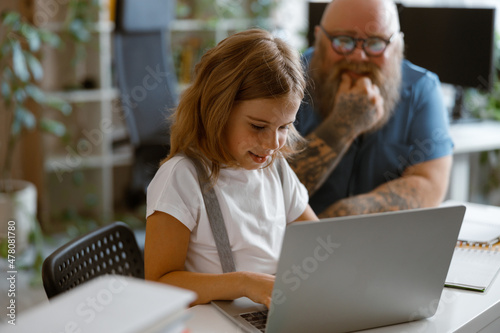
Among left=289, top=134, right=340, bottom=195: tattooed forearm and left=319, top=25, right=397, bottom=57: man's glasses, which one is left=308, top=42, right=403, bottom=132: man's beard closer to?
left=319, top=25, right=397, bottom=57: man's glasses

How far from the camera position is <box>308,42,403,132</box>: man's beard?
72.1 inches

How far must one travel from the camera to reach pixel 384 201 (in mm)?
1753

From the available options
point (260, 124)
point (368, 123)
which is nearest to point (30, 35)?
point (368, 123)

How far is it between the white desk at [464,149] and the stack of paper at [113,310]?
86.0 inches

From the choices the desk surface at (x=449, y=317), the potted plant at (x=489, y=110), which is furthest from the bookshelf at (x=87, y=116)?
the desk surface at (x=449, y=317)

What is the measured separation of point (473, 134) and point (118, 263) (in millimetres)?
2092

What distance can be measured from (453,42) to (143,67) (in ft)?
4.97

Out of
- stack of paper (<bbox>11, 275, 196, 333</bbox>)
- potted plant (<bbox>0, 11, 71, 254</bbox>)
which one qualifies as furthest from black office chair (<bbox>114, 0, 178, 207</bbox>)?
stack of paper (<bbox>11, 275, 196, 333</bbox>)

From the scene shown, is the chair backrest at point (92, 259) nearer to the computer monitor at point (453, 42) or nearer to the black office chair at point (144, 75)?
the black office chair at point (144, 75)

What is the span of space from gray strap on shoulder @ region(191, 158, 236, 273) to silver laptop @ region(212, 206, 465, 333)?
0.14m

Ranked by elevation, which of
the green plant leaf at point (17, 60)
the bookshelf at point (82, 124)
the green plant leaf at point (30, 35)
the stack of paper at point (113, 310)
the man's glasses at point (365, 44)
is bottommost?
the bookshelf at point (82, 124)

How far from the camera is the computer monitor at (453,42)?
2814 mm

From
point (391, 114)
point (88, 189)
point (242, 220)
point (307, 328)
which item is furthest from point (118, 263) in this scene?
point (88, 189)

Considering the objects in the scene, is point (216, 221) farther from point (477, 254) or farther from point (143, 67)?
point (143, 67)
